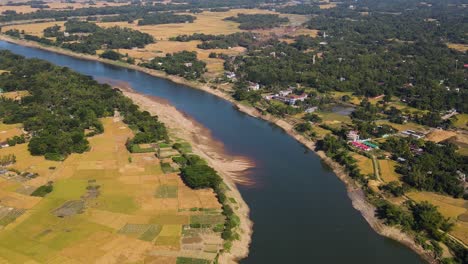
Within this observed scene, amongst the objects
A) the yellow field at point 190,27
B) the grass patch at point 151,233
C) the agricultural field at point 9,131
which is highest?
the yellow field at point 190,27

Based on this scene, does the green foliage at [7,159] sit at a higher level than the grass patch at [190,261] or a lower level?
higher

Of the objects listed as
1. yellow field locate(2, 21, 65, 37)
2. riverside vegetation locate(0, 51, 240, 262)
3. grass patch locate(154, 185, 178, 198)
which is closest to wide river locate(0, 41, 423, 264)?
riverside vegetation locate(0, 51, 240, 262)

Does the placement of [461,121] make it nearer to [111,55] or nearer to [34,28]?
[111,55]

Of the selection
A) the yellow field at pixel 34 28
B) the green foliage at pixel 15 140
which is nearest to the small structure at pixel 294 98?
the green foliage at pixel 15 140

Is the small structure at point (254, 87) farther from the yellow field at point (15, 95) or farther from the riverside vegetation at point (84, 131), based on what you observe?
the yellow field at point (15, 95)

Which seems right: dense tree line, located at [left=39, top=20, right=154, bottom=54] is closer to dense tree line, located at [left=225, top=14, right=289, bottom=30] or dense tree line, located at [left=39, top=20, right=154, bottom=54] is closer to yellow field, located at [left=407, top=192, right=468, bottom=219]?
dense tree line, located at [left=225, top=14, right=289, bottom=30]

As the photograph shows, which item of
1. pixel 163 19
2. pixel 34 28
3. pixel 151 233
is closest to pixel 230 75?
pixel 151 233
